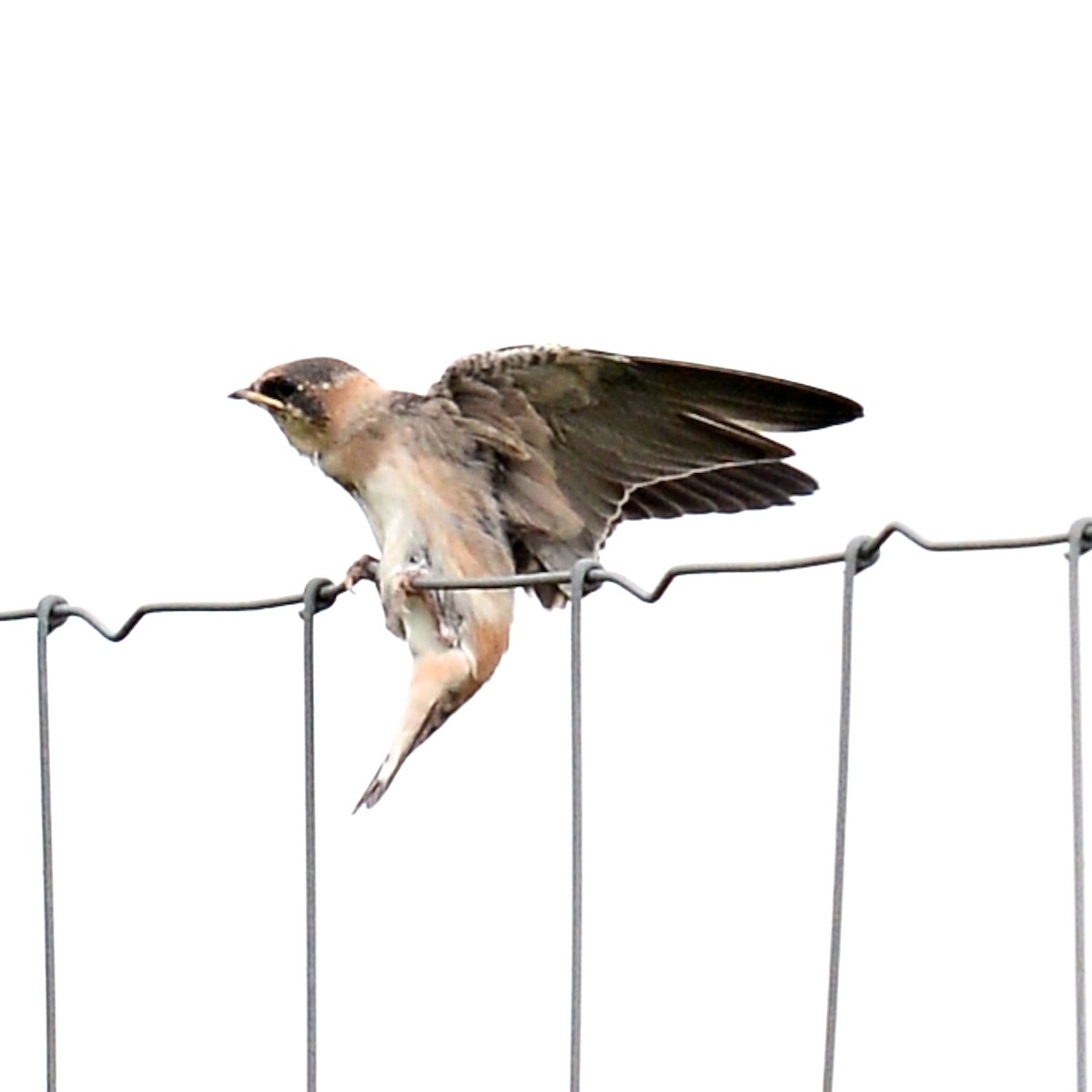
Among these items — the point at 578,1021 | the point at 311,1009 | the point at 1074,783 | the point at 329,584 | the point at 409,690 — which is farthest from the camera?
the point at 409,690

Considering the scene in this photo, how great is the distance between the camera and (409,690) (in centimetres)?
454

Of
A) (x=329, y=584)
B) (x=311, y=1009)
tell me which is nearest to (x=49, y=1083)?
(x=311, y=1009)

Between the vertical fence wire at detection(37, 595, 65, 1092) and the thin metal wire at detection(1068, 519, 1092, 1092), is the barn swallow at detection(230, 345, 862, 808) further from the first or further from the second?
the thin metal wire at detection(1068, 519, 1092, 1092)

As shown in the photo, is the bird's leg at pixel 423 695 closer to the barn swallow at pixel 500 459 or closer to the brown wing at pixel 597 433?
the barn swallow at pixel 500 459

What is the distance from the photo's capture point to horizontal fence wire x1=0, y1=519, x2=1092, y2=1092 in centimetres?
274

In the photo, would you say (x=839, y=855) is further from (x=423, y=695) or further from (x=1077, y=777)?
(x=423, y=695)

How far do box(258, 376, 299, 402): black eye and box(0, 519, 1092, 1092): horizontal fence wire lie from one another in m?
1.08

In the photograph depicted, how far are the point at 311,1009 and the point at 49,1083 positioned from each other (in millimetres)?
529

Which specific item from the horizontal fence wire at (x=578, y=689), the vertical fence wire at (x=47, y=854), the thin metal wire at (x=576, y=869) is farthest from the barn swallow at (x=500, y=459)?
the thin metal wire at (x=576, y=869)

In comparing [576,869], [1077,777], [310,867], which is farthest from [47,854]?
[1077,777]

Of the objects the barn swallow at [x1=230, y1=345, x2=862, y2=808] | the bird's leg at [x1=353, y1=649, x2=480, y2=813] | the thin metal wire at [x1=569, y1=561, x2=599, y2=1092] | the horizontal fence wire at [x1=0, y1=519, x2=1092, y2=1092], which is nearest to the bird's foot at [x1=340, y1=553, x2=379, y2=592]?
the barn swallow at [x1=230, y1=345, x2=862, y2=808]

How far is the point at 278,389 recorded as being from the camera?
16.1ft

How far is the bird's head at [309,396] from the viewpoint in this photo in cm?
482

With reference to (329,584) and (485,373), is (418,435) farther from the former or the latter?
(329,584)
